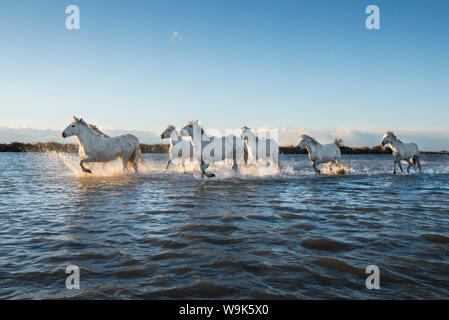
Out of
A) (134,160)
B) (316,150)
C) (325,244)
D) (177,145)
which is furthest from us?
(177,145)

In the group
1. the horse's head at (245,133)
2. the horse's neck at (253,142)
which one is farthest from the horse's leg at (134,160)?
the horse's neck at (253,142)

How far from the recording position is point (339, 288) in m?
2.90

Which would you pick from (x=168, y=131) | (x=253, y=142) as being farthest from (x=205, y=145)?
(x=168, y=131)

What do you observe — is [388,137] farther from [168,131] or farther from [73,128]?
[73,128]

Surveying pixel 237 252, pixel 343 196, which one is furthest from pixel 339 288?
pixel 343 196

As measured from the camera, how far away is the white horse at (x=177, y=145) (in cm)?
1711

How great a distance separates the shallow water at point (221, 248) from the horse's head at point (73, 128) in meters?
5.22

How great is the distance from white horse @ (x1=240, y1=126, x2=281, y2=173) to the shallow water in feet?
23.1

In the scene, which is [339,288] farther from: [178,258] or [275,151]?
[275,151]

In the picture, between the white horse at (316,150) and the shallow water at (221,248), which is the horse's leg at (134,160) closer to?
the shallow water at (221,248)

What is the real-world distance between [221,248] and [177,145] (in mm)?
13732

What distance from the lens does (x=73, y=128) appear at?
12.9 m
